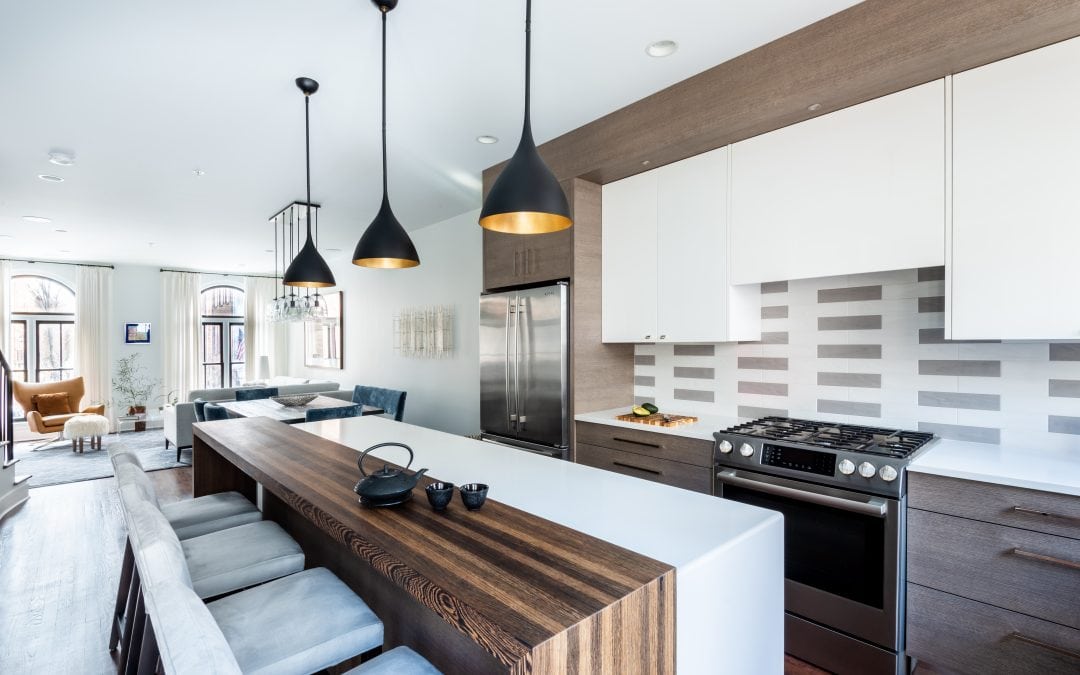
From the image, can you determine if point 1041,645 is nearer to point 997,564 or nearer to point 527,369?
point 997,564

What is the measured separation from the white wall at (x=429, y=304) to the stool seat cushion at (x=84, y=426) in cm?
298

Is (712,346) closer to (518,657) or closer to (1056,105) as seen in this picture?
(1056,105)

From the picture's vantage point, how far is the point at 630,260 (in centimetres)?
324

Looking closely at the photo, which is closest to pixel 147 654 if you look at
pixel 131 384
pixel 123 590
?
pixel 123 590

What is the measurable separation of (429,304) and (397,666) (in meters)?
4.95

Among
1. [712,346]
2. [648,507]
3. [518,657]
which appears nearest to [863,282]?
[712,346]

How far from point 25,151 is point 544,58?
3735 mm

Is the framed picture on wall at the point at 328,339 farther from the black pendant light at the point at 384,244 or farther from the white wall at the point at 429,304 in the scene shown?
the black pendant light at the point at 384,244

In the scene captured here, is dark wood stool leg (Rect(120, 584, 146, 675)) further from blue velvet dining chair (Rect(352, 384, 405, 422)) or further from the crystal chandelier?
blue velvet dining chair (Rect(352, 384, 405, 422))

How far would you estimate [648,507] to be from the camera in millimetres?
1488

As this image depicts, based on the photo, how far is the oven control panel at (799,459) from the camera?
2131 mm

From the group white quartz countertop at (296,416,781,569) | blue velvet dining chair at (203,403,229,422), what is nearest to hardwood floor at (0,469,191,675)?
blue velvet dining chair at (203,403,229,422)

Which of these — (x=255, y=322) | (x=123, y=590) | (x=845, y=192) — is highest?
(x=845, y=192)

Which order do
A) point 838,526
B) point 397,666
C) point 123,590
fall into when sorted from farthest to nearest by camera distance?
point 123,590, point 838,526, point 397,666
